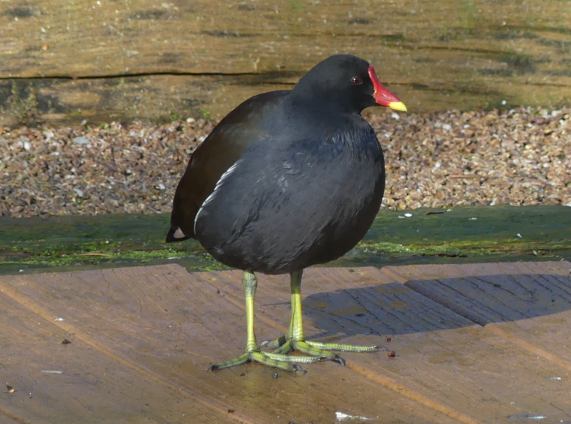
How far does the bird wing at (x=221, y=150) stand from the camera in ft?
12.8

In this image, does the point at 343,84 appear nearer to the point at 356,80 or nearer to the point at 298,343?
the point at 356,80

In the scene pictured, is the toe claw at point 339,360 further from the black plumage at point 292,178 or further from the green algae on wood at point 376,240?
the green algae on wood at point 376,240

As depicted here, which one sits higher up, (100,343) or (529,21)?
(529,21)

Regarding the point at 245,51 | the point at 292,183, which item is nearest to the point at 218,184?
the point at 292,183

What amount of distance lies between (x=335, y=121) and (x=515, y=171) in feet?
9.35

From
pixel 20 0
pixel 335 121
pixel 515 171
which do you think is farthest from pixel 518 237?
pixel 20 0

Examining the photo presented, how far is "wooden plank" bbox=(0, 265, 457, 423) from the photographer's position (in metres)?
3.51

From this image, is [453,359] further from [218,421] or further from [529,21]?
[529,21]

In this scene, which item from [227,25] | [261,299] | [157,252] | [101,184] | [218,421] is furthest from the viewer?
[227,25]

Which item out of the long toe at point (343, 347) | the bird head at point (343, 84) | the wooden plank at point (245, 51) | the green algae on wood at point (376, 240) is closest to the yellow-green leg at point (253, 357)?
the long toe at point (343, 347)

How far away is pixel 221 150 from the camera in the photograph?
13.0ft

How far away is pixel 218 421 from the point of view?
3.39 meters

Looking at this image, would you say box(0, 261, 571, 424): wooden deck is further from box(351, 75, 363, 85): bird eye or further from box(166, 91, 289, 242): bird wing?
box(351, 75, 363, 85): bird eye

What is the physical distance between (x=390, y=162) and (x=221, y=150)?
290 cm
